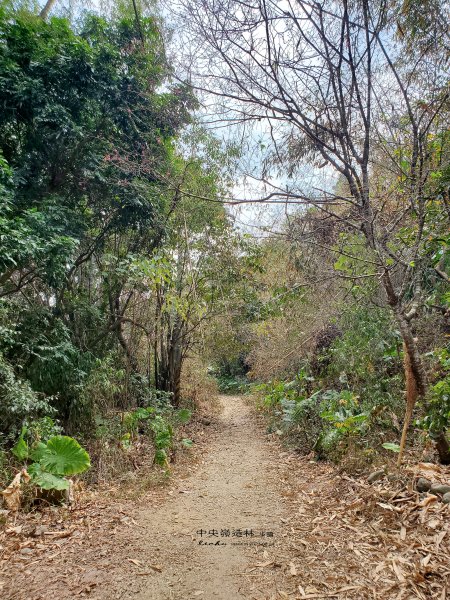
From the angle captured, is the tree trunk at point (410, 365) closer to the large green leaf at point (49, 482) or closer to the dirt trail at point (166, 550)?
the dirt trail at point (166, 550)

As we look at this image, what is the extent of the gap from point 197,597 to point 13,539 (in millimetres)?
1857

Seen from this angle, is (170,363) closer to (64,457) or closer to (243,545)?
(64,457)

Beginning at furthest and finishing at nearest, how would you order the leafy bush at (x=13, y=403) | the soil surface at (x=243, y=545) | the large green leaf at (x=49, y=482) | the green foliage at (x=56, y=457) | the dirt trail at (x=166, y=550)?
the leafy bush at (x=13, y=403) → the green foliage at (x=56, y=457) → the large green leaf at (x=49, y=482) → the dirt trail at (x=166, y=550) → the soil surface at (x=243, y=545)

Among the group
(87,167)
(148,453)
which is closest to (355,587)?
(148,453)

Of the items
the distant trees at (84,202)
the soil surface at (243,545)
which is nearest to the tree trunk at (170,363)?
the distant trees at (84,202)

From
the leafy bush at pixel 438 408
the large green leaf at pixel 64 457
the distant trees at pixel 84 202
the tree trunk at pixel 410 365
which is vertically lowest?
the large green leaf at pixel 64 457

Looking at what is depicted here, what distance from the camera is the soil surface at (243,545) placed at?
2.22 metres

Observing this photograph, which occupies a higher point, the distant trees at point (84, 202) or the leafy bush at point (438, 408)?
the distant trees at point (84, 202)

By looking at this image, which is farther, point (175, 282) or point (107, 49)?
point (175, 282)

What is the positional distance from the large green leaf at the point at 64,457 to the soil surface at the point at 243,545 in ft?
1.35

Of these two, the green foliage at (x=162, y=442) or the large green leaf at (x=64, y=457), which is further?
the green foliage at (x=162, y=442)

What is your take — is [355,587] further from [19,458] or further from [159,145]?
[159,145]

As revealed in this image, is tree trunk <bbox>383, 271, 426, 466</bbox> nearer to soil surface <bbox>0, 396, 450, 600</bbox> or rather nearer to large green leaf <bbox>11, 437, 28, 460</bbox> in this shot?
soil surface <bbox>0, 396, 450, 600</bbox>

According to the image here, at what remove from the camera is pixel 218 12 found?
325 centimetres
